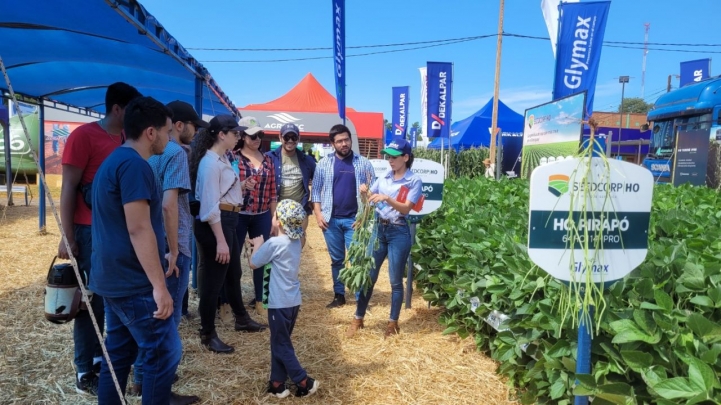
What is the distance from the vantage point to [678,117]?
41.3 feet

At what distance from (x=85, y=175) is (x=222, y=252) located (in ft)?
3.73

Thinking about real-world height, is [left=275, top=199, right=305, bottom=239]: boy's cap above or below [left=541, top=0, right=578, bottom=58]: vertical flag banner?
below

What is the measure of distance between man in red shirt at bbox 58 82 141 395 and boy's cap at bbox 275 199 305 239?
3.62ft

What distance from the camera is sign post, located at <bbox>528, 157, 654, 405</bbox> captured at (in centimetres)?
183

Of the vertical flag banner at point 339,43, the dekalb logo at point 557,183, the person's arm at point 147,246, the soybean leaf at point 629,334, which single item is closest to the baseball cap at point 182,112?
the person's arm at point 147,246

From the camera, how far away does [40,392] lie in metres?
3.13

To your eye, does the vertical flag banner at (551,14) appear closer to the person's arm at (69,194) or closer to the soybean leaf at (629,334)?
the soybean leaf at (629,334)

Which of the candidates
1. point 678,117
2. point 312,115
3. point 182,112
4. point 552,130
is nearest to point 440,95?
point 312,115

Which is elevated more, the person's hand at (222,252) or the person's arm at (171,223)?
the person's arm at (171,223)

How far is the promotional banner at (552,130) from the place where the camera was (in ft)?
20.2

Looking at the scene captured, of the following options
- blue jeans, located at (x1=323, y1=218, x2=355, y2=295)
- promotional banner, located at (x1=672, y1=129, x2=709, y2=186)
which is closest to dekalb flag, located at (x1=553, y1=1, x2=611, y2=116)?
promotional banner, located at (x1=672, y1=129, x2=709, y2=186)

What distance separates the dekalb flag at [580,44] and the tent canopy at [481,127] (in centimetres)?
1408

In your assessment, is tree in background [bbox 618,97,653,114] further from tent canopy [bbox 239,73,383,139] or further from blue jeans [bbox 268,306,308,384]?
blue jeans [bbox 268,306,308,384]

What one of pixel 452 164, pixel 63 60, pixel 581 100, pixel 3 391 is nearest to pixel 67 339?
pixel 3 391
